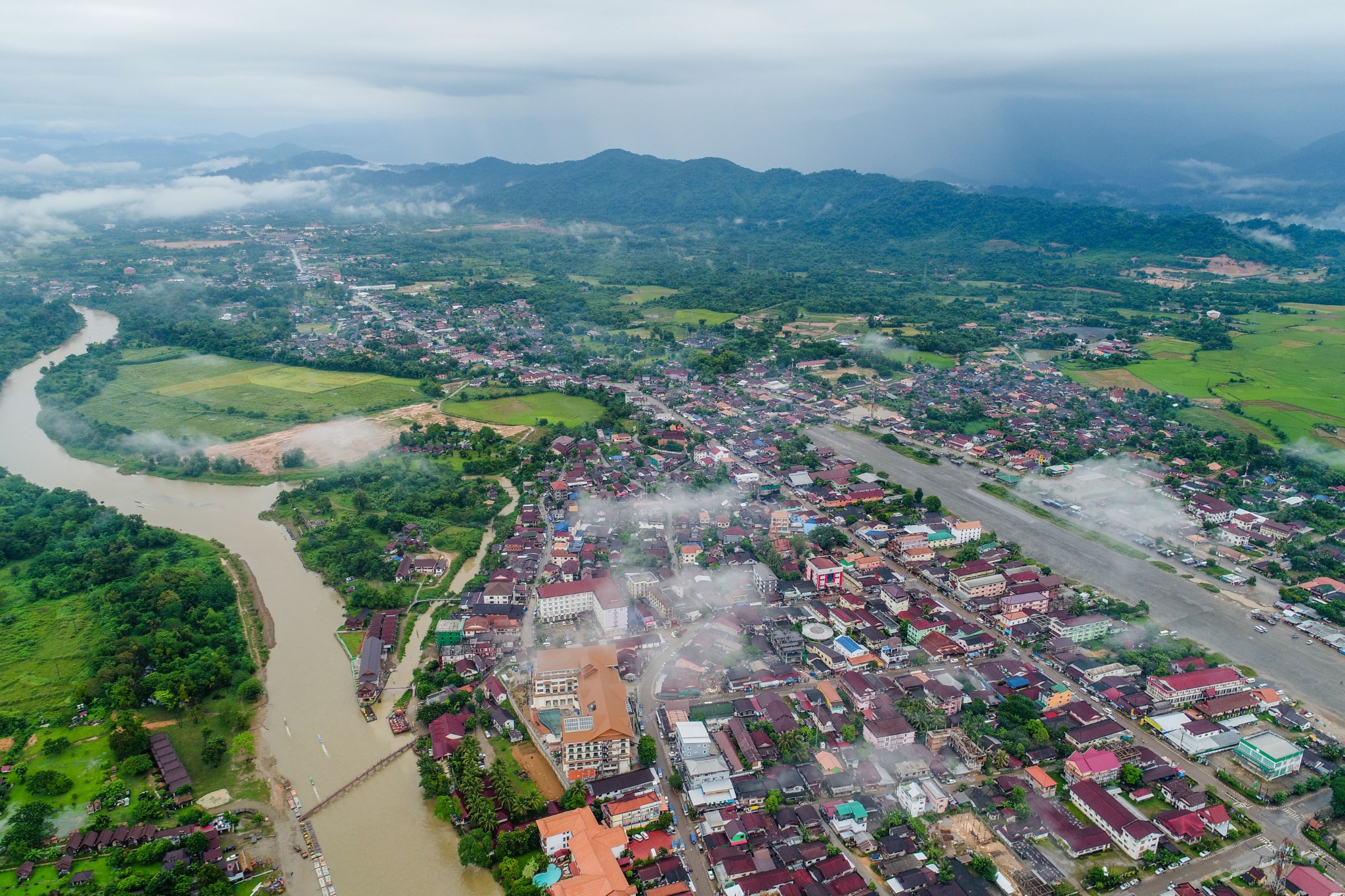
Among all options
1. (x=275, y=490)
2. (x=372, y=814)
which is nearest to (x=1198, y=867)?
(x=372, y=814)

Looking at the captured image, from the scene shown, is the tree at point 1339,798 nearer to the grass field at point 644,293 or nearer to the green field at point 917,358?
the green field at point 917,358

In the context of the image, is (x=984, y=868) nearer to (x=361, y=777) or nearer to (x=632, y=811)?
(x=632, y=811)

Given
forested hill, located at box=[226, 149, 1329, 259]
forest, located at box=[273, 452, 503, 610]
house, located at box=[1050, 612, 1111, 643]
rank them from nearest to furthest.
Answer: house, located at box=[1050, 612, 1111, 643] → forest, located at box=[273, 452, 503, 610] → forested hill, located at box=[226, 149, 1329, 259]

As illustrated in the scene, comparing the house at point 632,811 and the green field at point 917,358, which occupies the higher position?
the green field at point 917,358

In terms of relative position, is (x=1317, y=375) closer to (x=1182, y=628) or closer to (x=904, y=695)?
(x=1182, y=628)

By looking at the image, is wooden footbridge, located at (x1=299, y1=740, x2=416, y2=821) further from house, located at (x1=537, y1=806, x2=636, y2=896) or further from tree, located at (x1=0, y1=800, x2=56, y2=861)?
tree, located at (x1=0, y1=800, x2=56, y2=861)

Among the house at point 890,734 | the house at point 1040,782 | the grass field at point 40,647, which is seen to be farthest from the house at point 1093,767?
the grass field at point 40,647

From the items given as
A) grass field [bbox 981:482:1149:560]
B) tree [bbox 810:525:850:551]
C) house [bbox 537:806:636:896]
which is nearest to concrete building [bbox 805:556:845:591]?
tree [bbox 810:525:850:551]
